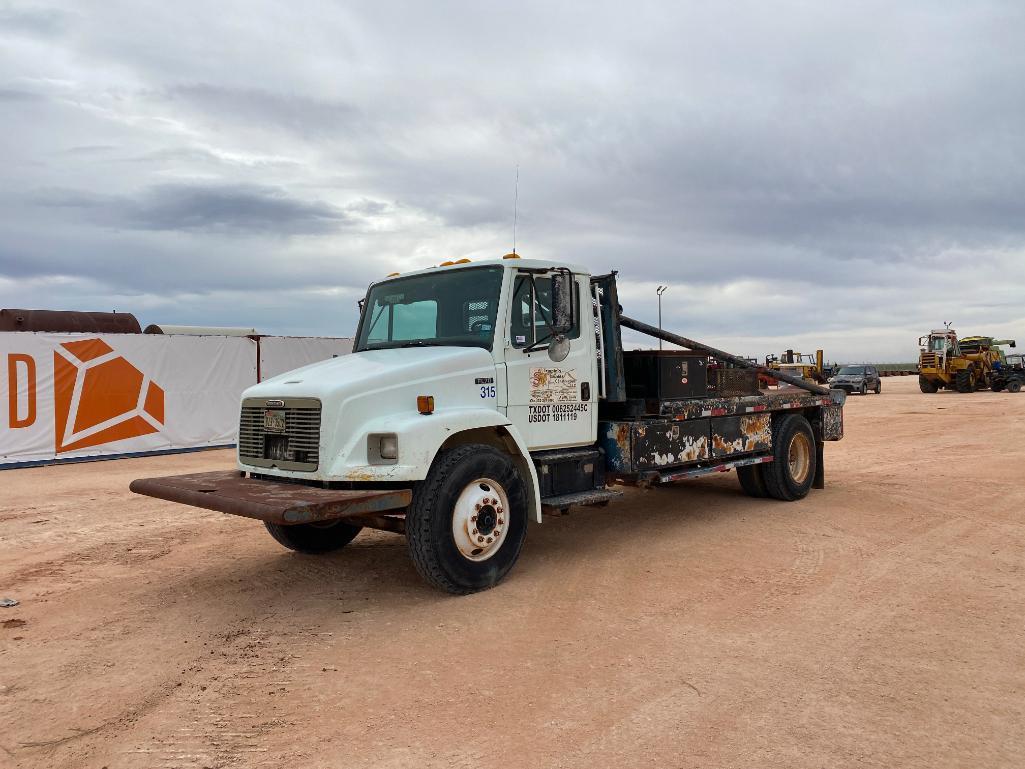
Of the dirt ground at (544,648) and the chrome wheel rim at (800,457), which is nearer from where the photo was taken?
the dirt ground at (544,648)

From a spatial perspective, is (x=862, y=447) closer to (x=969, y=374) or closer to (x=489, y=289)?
(x=489, y=289)

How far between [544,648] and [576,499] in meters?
1.96

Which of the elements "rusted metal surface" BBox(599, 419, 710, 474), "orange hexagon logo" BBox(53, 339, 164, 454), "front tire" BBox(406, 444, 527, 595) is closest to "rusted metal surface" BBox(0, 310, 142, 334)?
"orange hexagon logo" BBox(53, 339, 164, 454)

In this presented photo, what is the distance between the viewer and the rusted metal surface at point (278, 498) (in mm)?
4617

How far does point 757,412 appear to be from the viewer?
28.7 feet

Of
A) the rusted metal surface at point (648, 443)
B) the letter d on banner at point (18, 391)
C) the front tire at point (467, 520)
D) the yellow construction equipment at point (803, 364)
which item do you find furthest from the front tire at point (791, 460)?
the yellow construction equipment at point (803, 364)

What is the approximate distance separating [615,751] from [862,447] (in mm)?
13494

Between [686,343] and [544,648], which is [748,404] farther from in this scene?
[544,648]

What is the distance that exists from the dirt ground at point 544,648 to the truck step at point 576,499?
0.55m

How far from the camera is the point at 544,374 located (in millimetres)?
6375

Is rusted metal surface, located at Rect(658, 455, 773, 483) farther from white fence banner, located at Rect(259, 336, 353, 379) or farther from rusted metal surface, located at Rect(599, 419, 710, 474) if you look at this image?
white fence banner, located at Rect(259, 336, 353, 379)

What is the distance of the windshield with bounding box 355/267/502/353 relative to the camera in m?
6.15

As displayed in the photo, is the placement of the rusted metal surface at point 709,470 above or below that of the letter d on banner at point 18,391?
below

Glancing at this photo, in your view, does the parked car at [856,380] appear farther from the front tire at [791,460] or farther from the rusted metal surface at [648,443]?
the rusted metal surface at [648,443]
